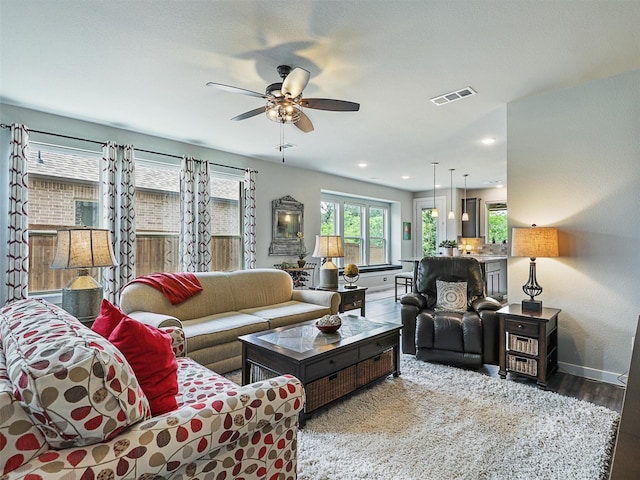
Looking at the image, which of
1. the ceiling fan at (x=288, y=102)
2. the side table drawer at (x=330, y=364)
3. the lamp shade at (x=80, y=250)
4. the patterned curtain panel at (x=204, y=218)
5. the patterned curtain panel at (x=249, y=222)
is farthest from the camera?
the patterned curtain panel at (x=249, y=222)

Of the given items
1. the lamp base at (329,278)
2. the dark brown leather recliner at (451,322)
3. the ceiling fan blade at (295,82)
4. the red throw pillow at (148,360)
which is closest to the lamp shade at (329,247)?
the lamp base at (329,278)

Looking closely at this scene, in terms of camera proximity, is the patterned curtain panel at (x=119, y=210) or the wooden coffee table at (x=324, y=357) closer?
the wooden coffee table at (x=324, y=357)

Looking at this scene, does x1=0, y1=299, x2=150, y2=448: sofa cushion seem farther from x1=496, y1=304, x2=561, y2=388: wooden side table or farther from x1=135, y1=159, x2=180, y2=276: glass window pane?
x1=135, y1=159, x2=180, y2=276: glass window pane

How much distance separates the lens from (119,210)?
4168mm

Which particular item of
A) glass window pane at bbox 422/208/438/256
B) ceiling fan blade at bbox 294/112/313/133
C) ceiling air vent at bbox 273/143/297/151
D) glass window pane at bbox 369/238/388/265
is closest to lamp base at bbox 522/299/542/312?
ceiling fan blade at bbox 294/112/313/133

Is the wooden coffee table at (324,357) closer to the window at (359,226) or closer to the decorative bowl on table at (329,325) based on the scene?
the decorative bowl on table at (329,325)

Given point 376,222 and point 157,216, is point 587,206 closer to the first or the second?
point 157,216

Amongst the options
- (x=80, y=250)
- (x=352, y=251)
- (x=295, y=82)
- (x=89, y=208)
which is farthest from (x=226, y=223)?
(x=352, y=251)

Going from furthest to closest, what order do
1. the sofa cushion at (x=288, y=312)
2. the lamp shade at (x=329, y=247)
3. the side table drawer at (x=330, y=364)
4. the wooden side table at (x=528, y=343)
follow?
the lamp shade at (x=329, y=247) < the sofa cushion at (x=288, y=312) < the wooden side table at (x=528, y=343) < the side table drawer at (x=330, y=364)

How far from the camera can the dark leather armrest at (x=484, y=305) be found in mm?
3268

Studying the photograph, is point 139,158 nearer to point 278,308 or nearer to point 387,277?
point 278,308

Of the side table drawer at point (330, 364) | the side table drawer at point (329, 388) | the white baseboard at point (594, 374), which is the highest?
the side table drawer at point (330, 364)

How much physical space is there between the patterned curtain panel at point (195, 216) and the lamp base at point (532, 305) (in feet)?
13.0

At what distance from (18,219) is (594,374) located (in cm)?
569
